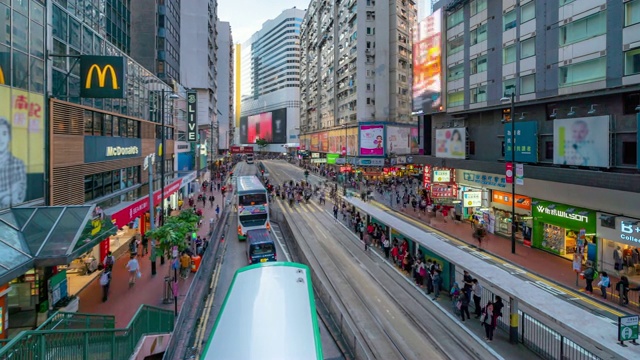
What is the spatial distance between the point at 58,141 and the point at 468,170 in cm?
3109

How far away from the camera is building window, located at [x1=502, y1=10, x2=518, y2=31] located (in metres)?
29.8

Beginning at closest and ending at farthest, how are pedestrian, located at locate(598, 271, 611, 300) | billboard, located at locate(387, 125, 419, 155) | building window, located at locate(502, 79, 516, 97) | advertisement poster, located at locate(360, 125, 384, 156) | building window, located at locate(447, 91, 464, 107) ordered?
pedestrian, located at locate(598, 271, 611, 300) → building window, located at locate(502, 79, 516, 97) → building window, located at locate(447, 91, 464, 107) → advertisement poster, located at locate(360, 125, 384, 156) → billboard, located at locate(387, 125, 419, 155)

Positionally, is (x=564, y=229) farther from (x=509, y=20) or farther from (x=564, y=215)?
(x=509, y=20)

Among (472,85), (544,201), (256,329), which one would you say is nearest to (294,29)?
(472,85)

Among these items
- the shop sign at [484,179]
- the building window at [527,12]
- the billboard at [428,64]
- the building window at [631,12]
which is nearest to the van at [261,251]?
the shop sign at [484,179]

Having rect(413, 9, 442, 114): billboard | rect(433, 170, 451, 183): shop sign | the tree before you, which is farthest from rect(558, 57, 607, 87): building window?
the tree

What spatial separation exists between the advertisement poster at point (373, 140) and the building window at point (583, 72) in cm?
4121

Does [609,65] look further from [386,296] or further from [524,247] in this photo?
[386,296]

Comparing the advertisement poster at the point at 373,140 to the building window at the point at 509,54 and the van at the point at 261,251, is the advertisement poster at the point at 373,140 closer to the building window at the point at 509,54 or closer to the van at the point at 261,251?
the building window at the point at 509,54

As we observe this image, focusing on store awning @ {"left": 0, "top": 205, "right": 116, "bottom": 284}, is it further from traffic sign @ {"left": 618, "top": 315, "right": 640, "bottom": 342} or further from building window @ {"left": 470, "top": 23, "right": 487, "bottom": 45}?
building window @ {"left": 470, "top": 23, "right": 487, "bottom": 45}

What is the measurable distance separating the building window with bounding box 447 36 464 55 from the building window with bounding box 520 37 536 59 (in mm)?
8283

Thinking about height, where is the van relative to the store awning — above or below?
below

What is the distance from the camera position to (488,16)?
32844 millimetres

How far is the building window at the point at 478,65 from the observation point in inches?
1324
